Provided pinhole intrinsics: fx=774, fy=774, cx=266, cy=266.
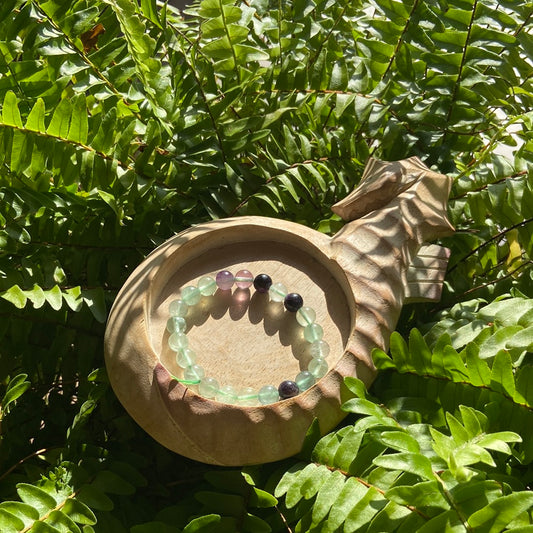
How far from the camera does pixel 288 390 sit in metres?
0.79

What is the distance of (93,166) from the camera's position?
0.93 m

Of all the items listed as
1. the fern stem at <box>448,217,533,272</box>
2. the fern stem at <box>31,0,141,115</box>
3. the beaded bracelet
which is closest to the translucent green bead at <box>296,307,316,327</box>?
the beaded bracelet

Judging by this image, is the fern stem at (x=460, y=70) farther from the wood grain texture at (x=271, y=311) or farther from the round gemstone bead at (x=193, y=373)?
the round gemstone bead at (x=193, y=373)

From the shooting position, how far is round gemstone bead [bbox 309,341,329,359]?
2.67 ft

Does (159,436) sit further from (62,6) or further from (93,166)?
(62,6)

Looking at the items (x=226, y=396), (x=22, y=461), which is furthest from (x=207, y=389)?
(x=22, y=461)

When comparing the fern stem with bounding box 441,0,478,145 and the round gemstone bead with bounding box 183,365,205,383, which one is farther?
the fern stem with bounding box 441,0,478,145

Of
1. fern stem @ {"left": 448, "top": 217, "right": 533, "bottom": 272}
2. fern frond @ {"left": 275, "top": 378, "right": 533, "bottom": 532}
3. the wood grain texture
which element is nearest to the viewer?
fern frond @ {"left": 275, "top": 378, "right": 533, "bottom": 532}

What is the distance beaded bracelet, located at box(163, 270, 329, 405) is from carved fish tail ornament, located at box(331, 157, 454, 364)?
54 mm

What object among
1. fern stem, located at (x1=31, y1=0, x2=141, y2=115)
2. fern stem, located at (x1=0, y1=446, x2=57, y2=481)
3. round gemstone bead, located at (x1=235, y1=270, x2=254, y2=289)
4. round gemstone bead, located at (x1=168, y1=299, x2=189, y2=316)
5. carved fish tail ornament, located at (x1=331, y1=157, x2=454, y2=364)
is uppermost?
fern stem, located at (x1=31, y1=0, x2=141, y2=115)

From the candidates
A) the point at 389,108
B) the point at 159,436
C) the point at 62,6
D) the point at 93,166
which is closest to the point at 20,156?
the point at 93,166

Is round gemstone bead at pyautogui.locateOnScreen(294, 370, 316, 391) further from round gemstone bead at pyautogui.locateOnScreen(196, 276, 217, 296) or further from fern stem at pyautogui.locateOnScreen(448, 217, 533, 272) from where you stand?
fern stem at pyautogui.locateOnScreen(448, 217, 533, 272)

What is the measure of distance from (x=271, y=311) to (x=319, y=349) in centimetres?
8

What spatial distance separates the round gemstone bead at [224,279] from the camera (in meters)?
0.86
